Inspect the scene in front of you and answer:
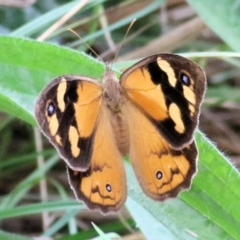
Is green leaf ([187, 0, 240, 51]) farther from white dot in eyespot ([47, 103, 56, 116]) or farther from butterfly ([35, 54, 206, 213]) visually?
white dot in eyespot ([47, 103, 56, 116])

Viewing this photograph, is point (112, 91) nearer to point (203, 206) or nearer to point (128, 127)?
point (128, 127)

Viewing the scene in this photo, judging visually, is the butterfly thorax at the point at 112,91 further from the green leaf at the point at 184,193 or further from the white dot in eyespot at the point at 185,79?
the white dot in eyespot at the point at 185,79

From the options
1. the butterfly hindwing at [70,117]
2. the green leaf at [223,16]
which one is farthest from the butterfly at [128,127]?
the green leaf at [223,16]

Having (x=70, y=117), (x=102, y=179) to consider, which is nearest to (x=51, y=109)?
(x=70, y=117)

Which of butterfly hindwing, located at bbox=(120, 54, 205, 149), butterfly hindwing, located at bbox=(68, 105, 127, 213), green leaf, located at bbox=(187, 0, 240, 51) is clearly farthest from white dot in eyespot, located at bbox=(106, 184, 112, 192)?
green leaf, located at bbox=(187, 0, 240, 51)

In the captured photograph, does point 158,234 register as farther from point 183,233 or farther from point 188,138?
point 188,138

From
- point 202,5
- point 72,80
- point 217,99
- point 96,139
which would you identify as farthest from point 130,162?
point 217,99
